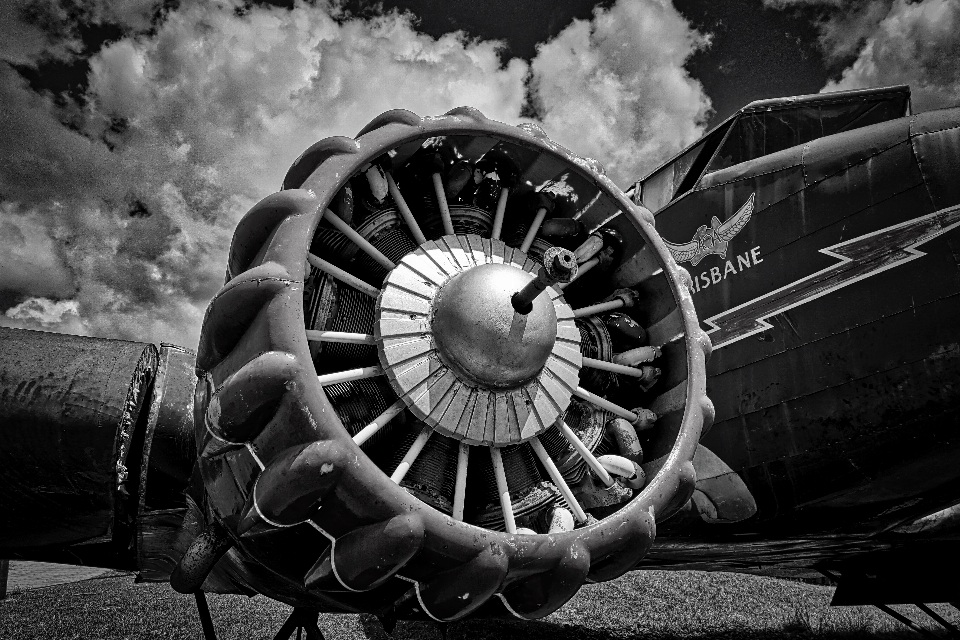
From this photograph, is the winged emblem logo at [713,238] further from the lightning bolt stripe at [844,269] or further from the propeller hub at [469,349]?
the propeller hub at [469,349]

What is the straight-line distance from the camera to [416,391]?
2779mm

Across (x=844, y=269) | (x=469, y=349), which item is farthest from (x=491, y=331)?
(x=844, y=269)

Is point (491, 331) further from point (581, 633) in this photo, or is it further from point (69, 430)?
point (581, 633)

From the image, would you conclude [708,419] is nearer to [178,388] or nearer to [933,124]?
[933,124]

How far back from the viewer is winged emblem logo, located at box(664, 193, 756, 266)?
180 inches

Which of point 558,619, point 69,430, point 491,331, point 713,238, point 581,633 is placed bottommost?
point 558,619

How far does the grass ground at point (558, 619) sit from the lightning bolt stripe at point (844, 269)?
4681 millimetres

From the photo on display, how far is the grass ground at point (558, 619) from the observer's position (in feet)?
24.8

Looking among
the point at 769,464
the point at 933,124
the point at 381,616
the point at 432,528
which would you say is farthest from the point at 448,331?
the point at 933,124

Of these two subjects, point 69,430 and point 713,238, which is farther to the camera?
point 713,238

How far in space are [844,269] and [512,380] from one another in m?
2.58

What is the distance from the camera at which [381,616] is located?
2.84 metres

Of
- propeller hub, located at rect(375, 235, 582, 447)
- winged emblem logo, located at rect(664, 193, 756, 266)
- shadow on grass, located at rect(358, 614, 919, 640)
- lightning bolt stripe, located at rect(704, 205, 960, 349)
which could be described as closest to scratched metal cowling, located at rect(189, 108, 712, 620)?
propeller hub, located at rect(375, 235, 582, 447)

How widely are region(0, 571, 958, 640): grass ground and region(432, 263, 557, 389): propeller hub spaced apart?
525 centimetres
